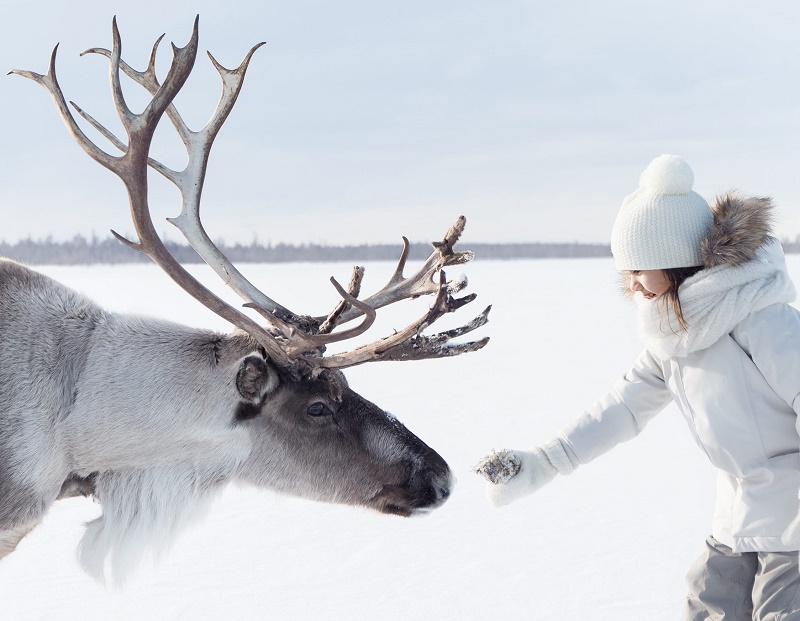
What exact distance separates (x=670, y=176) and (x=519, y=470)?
104 centimetres

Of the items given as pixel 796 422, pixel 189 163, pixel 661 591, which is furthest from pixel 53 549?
pixel 796 422

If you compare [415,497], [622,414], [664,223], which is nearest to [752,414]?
[622,414]

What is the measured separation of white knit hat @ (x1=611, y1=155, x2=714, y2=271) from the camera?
2611 millimetres

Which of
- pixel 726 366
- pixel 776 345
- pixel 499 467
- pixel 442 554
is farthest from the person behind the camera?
pixel 442 554

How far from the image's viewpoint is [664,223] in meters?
2.62

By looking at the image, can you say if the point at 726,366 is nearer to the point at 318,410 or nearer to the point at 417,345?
the point at 417,345

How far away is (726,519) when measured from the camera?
257cm

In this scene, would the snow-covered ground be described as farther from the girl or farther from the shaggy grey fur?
the girl

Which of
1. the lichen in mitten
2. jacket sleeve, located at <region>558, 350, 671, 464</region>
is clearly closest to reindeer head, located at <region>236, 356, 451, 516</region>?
the lichen in mitten

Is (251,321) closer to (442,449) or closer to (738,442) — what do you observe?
(738,442)

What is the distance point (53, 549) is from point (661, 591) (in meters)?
2.92

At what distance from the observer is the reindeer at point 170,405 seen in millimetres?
2764

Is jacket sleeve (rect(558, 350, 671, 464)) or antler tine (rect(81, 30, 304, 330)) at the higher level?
antler tine (rect(81, 30, 304, 330))

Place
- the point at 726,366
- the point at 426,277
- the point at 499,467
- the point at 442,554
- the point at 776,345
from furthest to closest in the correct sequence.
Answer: the point at 442,554 < the point at 426,277 < the point at 499,467 < the point at 726,366 < the point at 776,345
